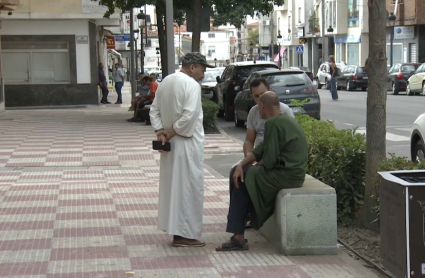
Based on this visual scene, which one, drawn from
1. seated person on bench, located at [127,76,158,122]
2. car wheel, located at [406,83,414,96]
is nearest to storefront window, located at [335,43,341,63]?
car wheel, located at [406,83,414,96]

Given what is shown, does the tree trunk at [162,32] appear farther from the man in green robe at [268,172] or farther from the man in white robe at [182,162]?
the man in green robe at [268,172]

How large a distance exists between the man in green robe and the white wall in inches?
924

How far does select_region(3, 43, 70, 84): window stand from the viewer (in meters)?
29.5

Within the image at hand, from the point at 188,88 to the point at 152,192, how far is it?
3.53m

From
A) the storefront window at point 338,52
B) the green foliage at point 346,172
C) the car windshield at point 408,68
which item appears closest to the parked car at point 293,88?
the green foliage at point 346,172

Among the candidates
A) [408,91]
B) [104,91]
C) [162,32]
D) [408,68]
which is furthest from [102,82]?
[408,68]

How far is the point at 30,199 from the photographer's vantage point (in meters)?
9.61

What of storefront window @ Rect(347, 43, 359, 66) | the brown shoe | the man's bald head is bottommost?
the brown shoe

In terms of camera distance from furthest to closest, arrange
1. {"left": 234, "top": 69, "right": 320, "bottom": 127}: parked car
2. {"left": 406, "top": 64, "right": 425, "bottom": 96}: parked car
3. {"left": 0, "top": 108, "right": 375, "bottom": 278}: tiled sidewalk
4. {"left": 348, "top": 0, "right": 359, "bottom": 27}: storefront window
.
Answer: {"left": 348, "top": 0, "right": 359, "bottom": 27}: storefront window
{"left": 406, "top": 64, "right": 425, "bottom": 96}: parked car
{"left": 234, "top": 69, "right": 320, "bottom": 127}: parked car
{"left": 0, "top": 108, "right": 375, "bottom": 278}: tiled sidewalk

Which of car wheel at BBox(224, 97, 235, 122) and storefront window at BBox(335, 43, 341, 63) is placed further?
storefront window at BBox(335, 43, 341, 63)

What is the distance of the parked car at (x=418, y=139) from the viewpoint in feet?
34.2

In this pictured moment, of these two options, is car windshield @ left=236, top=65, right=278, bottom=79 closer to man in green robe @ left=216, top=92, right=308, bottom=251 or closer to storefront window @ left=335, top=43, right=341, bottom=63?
man in green robe @ left=216, top=92, right=308, bottom=251

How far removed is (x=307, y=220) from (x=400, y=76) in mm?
30722

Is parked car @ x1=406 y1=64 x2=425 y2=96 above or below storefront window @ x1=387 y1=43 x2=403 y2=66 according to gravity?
below
